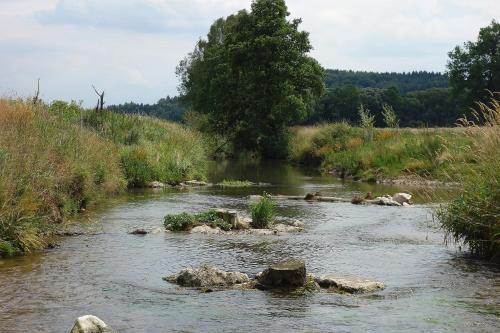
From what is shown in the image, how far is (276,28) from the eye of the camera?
6075 centimetres

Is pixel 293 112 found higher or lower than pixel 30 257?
higher

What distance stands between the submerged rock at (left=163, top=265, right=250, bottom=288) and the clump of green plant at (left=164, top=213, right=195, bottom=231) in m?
5.75

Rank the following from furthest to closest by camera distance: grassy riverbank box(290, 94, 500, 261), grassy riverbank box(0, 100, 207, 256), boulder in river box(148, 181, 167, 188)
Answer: boulder in river box(148, 181, 167, 188)
grassy riverbank box(0, 100, 207, 256)
grassy riverbank box(290, 94, 500, 261)

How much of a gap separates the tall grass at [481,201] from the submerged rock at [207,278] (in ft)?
16.8

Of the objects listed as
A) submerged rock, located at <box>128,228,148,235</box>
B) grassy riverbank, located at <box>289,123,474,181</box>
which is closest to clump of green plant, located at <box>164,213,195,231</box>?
submerged rock, located at <box>128,228,148,235</box>

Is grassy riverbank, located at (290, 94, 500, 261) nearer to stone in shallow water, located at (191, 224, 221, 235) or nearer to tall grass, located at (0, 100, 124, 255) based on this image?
stone in shallow water, located at (191, 224, 221, 235)

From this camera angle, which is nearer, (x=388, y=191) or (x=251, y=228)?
(x=251, y=228)

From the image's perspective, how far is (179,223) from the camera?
1759 cm

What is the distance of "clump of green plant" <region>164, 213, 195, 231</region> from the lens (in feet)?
57.8

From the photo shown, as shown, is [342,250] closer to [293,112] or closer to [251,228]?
[251,228]

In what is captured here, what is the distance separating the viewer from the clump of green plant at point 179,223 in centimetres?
1762

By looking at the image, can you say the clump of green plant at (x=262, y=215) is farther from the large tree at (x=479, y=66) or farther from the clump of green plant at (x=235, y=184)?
the large tree at (x=479, y=66)

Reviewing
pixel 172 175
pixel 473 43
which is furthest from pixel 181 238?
pixel 473 43

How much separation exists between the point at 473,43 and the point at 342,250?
231ft
